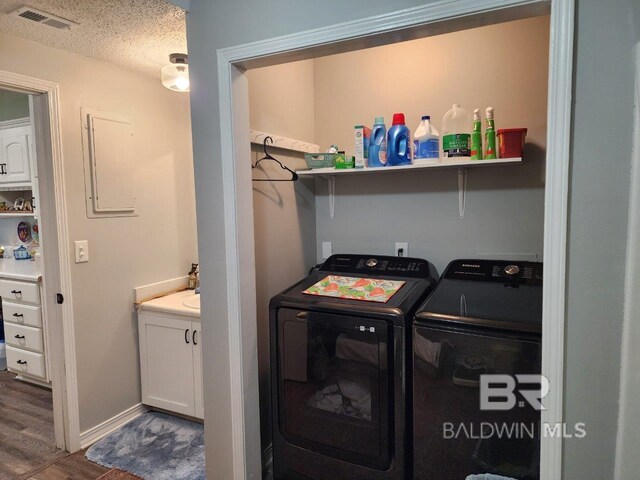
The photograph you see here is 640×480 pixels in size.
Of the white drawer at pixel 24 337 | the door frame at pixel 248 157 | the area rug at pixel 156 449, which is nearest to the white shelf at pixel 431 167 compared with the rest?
the door frame at pixel 248 157

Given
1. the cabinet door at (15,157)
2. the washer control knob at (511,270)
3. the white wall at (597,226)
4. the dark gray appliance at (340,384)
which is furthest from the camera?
the cabinet door at (15,157)

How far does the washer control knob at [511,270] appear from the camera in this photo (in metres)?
1.93

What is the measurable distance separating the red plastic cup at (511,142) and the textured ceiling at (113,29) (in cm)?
152

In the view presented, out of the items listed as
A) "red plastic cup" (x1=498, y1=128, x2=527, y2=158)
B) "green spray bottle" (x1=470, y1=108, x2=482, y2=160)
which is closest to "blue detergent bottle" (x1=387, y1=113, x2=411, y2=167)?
"green spray bottle" (x1=470, y1=108, x2=482, y2=160)

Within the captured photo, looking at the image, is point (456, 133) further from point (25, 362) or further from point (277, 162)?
point (25, 362)

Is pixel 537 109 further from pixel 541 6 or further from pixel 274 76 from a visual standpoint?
pixel 274 76

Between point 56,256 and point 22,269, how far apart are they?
140 centimetres

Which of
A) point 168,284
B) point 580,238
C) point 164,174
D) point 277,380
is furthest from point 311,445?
point 164,174

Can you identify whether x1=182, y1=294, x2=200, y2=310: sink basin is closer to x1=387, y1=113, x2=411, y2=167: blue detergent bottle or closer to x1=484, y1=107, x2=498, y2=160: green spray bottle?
x1=387, y1=113, x2=411, y2=167: blue detergent bottle

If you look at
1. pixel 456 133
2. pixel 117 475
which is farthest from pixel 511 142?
pixel 117 475

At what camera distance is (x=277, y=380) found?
1935mm

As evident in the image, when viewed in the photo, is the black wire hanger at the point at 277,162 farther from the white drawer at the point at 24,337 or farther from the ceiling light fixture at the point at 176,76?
the white drawer at the point at 24,337

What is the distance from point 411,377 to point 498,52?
1656 mm

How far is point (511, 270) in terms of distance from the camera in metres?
1.95
